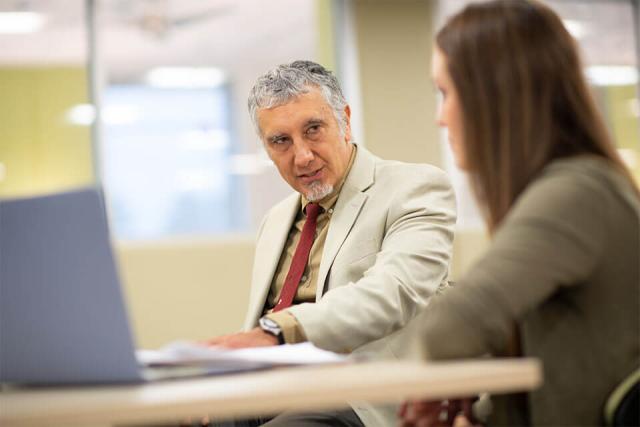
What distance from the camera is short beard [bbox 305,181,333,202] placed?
2432 millimetres

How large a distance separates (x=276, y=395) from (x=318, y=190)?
56.8 inches

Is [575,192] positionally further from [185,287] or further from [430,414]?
[185,287]

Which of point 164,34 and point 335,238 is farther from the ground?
point 164,34

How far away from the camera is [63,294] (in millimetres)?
1263

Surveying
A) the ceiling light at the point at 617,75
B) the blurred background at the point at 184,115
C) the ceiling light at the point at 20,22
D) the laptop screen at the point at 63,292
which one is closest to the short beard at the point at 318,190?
the laptop screen at the point at 63,292

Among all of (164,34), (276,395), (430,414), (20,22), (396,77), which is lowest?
(430,414)

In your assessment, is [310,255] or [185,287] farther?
[185,287]

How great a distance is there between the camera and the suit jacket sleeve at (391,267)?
1845 mm

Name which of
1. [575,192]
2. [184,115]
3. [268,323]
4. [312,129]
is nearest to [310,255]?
[312,129]

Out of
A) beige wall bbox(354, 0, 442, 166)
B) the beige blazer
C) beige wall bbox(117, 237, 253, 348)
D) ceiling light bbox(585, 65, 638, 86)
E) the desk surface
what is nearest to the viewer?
the desk surface

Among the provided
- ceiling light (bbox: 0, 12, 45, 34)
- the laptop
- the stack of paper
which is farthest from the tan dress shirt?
ceiling light (bbox: 0, 12, 45, 34)

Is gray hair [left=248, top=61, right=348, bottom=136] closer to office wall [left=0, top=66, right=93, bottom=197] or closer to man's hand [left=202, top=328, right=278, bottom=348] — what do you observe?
man's hand [left=202, top=328, right=278, bottom=348]

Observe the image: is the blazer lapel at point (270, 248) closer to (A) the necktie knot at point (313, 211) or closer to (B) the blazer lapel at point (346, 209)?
(A) the necktie knot at point (313, 211)

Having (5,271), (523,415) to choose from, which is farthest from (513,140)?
(5,271)
